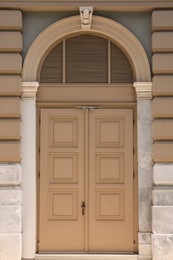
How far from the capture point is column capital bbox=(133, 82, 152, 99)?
9844 mm

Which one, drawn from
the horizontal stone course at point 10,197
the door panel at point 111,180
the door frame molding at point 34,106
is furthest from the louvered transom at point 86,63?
the horizontal stone course at point 10,197

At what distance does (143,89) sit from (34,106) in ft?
6.43

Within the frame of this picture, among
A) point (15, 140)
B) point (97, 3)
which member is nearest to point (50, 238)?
point (15, 140)

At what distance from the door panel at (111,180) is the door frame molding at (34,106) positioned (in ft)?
Result: 0.78

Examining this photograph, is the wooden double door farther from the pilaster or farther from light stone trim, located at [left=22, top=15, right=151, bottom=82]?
light stone trim, located at [left=22, top=15, right=151, bottom=82]

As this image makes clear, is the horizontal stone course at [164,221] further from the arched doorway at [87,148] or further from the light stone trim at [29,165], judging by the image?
the light stone trim at [29,165]

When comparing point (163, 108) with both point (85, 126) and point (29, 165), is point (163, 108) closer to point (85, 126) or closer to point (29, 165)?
point (85, 126)

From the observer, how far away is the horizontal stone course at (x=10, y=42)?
971 centimetres

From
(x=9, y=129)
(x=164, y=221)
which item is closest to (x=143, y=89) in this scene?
(x=164, y=221)

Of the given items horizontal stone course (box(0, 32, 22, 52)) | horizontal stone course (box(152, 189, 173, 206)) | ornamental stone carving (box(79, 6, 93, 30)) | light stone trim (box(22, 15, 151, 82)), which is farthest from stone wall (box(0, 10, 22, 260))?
horizontal stone course (box(152, 189, 173, 206))

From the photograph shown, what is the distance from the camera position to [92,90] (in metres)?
10.1

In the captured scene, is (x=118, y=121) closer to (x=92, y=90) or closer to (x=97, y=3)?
(x=92, y=90)

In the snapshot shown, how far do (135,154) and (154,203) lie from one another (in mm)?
980

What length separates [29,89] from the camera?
32.5 feet
